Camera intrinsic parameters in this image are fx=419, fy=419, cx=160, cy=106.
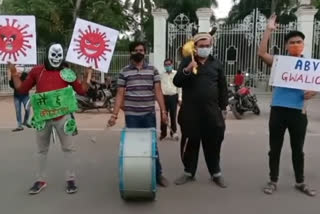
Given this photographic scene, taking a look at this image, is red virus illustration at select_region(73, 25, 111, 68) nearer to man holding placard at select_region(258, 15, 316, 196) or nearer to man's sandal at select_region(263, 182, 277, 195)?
man holding placard at select_region(258, 15, 316, 196)

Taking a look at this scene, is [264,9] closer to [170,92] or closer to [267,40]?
[170,92]

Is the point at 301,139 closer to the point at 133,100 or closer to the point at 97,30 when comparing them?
the point at 133,100

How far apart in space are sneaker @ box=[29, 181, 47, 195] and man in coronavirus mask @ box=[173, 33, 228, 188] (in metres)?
1.55

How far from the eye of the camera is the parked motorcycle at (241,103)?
10992 millimetres

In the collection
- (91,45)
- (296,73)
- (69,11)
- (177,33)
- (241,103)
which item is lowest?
(241,103)

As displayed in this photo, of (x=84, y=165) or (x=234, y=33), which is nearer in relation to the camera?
(x=84, y=165)

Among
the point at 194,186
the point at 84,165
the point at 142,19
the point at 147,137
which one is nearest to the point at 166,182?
the point at 194,186

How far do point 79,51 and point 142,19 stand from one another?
23.7 metres

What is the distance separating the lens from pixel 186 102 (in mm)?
4801

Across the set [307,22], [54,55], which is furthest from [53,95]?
[307,22]

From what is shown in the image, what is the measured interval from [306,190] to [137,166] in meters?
1.93

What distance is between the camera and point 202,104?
4703 mm

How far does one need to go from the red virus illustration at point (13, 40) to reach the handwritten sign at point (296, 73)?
2729mm

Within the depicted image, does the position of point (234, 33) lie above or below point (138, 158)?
above
